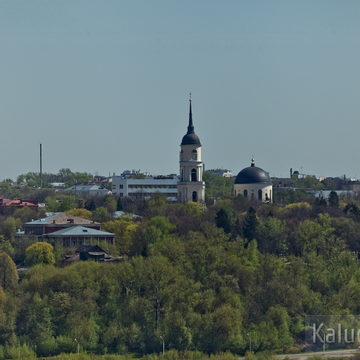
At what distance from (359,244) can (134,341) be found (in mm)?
29265

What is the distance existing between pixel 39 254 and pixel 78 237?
853 cm

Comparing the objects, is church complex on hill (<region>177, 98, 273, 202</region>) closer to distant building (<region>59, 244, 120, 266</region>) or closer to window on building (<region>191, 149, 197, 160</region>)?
window on building (<region>191, 149, 197, 160</region>)

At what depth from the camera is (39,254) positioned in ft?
267

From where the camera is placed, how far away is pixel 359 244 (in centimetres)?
9038

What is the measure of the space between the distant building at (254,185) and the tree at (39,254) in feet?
147

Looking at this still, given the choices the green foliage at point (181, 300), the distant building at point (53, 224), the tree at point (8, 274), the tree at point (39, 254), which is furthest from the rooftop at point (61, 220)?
the tree at point (8, 274)

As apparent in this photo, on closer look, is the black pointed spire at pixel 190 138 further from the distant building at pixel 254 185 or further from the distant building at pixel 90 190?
the distant building at pixel 90 190

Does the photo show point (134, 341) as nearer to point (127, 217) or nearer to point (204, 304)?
point (204, 304)

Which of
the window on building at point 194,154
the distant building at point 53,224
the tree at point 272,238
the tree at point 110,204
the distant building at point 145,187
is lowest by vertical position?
the tree at point 272,238

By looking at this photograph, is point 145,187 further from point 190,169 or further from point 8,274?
point 8,274

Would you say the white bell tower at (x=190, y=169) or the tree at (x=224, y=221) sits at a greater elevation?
the white bell tower at (x=190, y=169)

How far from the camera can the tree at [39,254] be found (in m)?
80.5

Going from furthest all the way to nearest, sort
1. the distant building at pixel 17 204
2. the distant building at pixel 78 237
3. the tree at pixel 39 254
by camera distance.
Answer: the distant building at pixel 17 204 → the distant building at pixel 78 237 → the tree at pixel 39 254

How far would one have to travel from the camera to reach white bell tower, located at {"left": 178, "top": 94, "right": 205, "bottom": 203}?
382 ft
